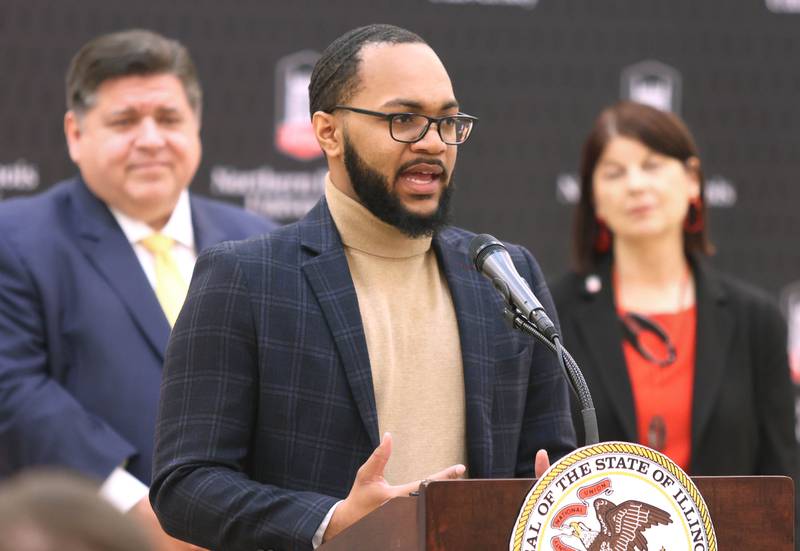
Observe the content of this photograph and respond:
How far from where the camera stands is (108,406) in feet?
11.1

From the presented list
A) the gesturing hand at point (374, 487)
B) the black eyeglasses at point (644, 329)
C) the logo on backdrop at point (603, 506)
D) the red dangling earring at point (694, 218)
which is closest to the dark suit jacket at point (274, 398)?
the gesturing hand at point (374, 487)

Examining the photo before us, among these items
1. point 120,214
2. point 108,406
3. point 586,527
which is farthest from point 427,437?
point 120,214

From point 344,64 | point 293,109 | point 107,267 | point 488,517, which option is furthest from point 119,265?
point 488,517

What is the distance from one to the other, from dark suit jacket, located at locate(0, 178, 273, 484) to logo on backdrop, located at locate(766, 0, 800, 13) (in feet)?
7.83

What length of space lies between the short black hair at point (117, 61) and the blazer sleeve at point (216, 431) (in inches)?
56.3

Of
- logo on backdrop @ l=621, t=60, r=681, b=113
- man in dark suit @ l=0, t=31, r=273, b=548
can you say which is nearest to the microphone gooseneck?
man in dark suit @ l=0, t=31, r=273, b=548

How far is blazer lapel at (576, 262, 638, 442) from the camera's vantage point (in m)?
3.84

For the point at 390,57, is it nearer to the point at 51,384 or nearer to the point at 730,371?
the point at 51,384

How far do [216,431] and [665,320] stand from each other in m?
2.11

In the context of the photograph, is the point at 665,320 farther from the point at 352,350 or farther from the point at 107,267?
the point at 352,350

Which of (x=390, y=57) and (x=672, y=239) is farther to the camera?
(x=672, y=239)

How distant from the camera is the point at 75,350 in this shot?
11.2ft

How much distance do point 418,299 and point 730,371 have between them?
177 cm

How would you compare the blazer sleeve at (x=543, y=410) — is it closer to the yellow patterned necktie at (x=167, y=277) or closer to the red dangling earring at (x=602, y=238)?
the yellow patterned necktie at (x=167, y=277)
